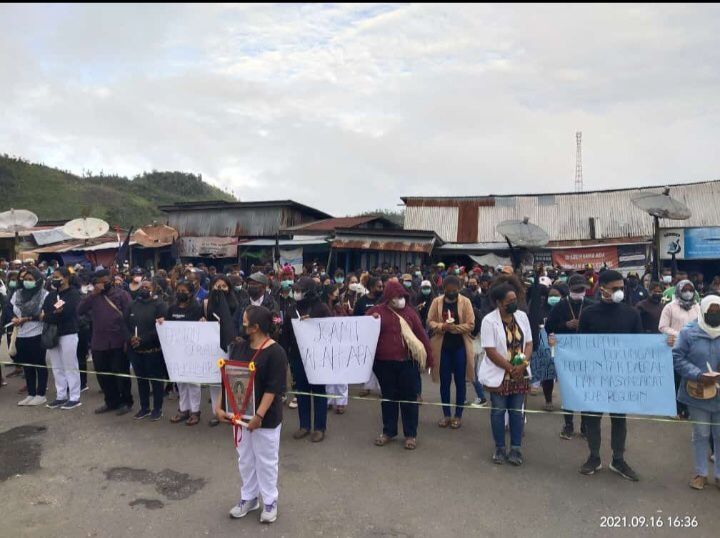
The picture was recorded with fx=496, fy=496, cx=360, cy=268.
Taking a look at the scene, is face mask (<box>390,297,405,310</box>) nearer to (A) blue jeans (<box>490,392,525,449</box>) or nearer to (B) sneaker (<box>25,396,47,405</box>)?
(A) blue jeans (<box>490,392,525,449</box>)

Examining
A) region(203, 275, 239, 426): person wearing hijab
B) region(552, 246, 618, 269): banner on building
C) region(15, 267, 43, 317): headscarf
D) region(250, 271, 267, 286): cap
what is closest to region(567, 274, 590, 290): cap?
region(250, 271, 267, 286): cap

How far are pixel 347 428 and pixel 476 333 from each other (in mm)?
2151

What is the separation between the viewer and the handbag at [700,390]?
4.69m

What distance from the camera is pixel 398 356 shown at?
5.81m

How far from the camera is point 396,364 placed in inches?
232

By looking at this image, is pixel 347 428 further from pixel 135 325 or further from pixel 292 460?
pixel 135 325

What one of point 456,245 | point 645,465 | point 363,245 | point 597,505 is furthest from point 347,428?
point 456,245

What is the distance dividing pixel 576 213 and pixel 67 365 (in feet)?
76.4

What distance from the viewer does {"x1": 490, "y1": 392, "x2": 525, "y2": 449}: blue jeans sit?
532 cm

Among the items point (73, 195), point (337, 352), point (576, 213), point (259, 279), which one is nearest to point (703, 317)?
point (337, 352)

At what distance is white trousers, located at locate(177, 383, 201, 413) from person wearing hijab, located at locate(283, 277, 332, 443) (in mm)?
1528

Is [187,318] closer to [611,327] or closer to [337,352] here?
[337,352]

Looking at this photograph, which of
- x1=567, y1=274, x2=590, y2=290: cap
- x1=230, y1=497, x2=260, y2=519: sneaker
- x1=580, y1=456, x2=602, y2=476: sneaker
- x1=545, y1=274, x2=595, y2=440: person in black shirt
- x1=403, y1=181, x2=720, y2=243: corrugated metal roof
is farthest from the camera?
x1=403, y1=181, x2=720, y2=243: corrugated metal roof

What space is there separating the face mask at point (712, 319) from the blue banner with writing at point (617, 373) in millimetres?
481
